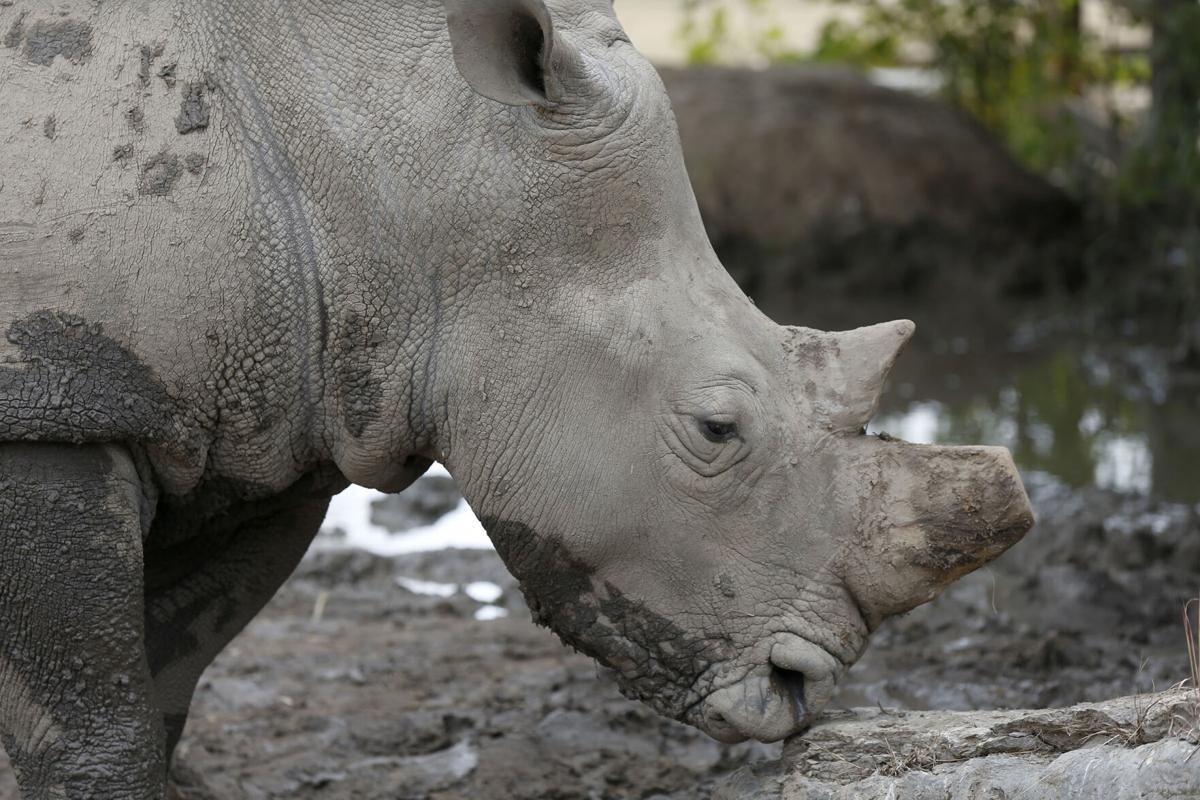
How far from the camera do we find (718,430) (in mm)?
3439

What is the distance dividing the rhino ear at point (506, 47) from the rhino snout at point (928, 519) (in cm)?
98

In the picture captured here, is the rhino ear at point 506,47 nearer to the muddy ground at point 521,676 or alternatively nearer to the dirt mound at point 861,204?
the muddy ground at point 521,676

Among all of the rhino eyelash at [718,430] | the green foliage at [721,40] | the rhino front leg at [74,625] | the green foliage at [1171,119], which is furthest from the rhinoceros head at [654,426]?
the green foliage at [721,40]

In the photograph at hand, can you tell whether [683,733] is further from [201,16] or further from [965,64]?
[965,64]

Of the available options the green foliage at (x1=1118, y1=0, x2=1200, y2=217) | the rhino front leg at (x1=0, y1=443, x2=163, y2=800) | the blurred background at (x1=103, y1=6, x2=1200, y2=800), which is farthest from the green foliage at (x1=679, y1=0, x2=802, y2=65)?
the rhino front leg at (x1=0, y1=443, x2=163, y2=800)

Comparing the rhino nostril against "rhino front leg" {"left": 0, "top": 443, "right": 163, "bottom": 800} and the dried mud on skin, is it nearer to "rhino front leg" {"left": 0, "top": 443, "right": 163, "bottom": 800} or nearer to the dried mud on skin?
Result: the dried mud on skin

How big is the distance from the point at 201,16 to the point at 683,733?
8.22 feet

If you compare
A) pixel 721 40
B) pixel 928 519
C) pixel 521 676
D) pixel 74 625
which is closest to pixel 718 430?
pixel 928 519

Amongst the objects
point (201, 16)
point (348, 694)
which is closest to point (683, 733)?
point (348, 694)

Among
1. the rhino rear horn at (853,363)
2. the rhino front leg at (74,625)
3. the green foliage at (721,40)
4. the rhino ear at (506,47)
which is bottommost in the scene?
the green foliage at (721,40)

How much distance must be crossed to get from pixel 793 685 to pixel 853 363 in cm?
66

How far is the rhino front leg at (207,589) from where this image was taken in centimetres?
406

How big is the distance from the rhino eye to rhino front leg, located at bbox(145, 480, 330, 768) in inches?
40.3

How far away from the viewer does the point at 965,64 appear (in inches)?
512
